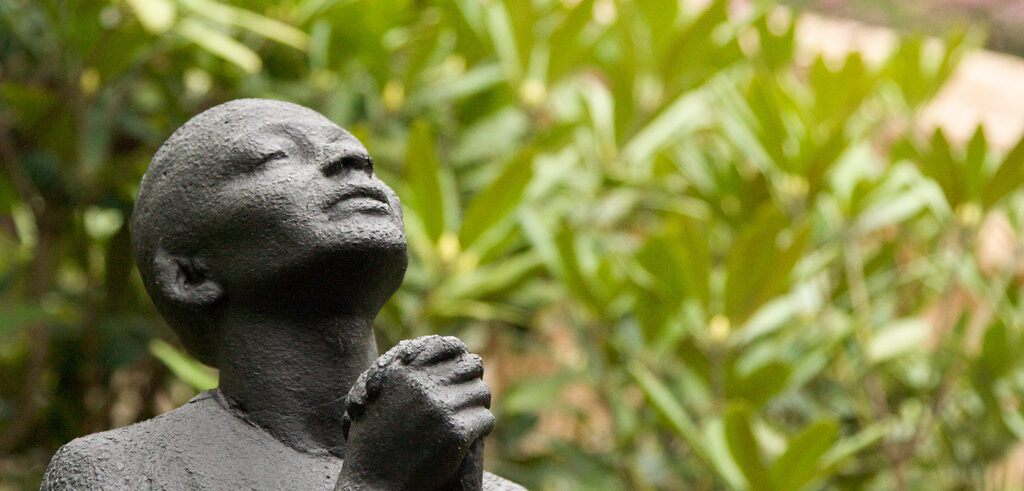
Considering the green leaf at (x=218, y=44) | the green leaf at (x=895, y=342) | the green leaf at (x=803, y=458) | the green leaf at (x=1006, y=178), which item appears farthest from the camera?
the green leaf at (x=895, y=342)

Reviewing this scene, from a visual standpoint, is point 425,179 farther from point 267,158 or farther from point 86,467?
point 86,467

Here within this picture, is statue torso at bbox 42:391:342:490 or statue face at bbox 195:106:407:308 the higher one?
statue face at bbox 195:106:407:308

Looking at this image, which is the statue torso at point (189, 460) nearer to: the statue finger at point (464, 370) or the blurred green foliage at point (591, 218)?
the statue finger at point (464, 370)

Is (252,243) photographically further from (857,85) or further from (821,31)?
(821,31)

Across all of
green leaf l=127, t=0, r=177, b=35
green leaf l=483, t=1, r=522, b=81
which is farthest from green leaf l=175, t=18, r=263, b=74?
green leaf l=483, t=1, r=522, b=81

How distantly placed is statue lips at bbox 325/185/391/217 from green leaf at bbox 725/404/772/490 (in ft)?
3.45

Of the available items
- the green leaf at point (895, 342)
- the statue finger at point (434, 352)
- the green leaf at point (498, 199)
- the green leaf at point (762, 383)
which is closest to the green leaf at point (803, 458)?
the green leaf at point (762, 383)

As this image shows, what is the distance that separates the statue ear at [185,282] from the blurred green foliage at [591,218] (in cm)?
105

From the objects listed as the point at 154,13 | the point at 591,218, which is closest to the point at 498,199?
the point at 591,218

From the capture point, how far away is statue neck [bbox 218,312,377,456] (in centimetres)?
125

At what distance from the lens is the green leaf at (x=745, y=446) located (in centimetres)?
209

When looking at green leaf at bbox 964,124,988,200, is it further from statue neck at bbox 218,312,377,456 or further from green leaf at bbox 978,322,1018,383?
statue neck at bbox 218,312,377,456

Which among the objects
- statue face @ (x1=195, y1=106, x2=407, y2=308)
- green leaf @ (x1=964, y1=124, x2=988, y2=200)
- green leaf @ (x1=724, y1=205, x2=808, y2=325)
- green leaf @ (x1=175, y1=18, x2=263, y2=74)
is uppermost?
green leaf @ (x1=964, y1=124, x2=988, y2=200)

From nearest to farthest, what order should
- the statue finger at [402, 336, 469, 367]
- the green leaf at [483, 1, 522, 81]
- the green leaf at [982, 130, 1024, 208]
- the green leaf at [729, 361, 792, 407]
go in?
the statue finger at [402, 336, 469, 367], the green leaf at [729, 361, 792, 407], the green leaf at [982, 130, 1024, 208], the green leaf at [483, 1, 522, 81]
